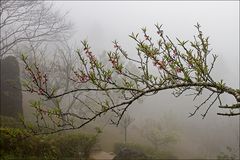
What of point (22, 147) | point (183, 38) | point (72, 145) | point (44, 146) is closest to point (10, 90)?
point (72, 145)

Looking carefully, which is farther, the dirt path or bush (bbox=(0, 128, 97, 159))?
the dirt path

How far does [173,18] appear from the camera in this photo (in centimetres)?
14950

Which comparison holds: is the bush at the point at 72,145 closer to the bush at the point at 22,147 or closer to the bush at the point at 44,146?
the bush at the point at 44,146

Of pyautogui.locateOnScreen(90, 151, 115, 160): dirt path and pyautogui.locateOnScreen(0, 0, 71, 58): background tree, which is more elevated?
pyautogui.locateOnScreen(0, 0, 71, 58): background tree

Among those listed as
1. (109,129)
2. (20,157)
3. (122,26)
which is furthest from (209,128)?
(122,26)

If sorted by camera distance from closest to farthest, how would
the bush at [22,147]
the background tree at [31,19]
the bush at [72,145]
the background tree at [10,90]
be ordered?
the bush at [22,147]
the bush at [72,145]
the background tree at [10,90]
the background tree at [31,19]

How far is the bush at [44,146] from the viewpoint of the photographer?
10.8 m

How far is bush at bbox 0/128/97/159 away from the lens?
10.8 m

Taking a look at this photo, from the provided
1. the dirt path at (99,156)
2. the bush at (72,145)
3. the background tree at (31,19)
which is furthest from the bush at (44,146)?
the background tree at (31,19)

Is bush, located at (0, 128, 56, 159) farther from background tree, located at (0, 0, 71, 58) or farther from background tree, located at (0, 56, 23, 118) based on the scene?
background tree, located at (0, 0, 71, 58)

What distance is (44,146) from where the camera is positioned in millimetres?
12500

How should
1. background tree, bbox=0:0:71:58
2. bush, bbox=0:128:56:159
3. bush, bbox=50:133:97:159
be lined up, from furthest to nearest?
background tree, bbox=0:0:71:58 < bush, bbox=50:133:97:159 < bush, bbox=0:128:56:159

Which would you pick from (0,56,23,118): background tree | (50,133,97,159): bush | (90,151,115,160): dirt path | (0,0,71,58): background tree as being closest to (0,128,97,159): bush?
(50,133,97,159): bush

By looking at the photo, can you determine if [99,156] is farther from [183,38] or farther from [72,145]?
[183,38]
